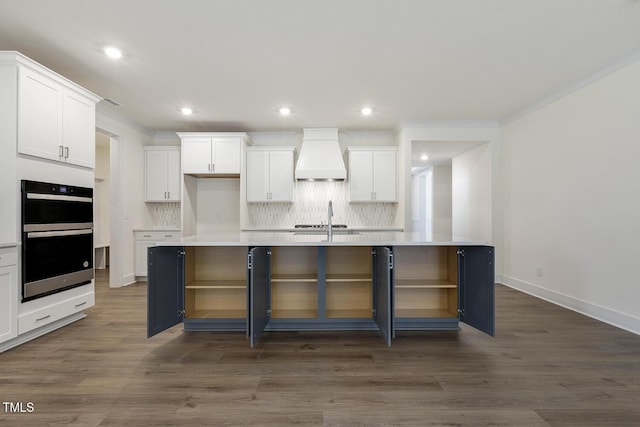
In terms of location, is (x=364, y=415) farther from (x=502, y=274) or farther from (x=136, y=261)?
(x=136, y=261)

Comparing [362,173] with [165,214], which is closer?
[362,173]

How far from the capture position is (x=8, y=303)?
2.41m

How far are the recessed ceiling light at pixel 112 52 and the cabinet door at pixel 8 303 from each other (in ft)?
Answer: 6.83

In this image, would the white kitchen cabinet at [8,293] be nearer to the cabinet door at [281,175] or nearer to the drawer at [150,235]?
the drawer at [150,235]

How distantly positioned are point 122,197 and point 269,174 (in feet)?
7.83

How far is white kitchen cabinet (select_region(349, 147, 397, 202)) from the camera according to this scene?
5301mm

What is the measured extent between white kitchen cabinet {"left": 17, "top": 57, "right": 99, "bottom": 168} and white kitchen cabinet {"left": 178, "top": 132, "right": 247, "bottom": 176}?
1782 mm

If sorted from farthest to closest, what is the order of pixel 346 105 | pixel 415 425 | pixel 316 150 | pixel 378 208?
pixel 378 208 → pixel 316 150 → pixel 346 105 → pixel 415 425

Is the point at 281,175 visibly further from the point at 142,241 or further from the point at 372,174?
the point at 142,241

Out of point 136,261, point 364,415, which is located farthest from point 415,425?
point 136,261

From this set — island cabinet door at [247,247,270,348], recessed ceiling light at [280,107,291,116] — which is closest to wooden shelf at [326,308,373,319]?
island cabinet door at [247,247,270,348]

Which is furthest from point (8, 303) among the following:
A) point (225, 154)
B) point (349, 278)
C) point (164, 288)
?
point (225, 154)

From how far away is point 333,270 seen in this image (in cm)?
300

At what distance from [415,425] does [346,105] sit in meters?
3.79
